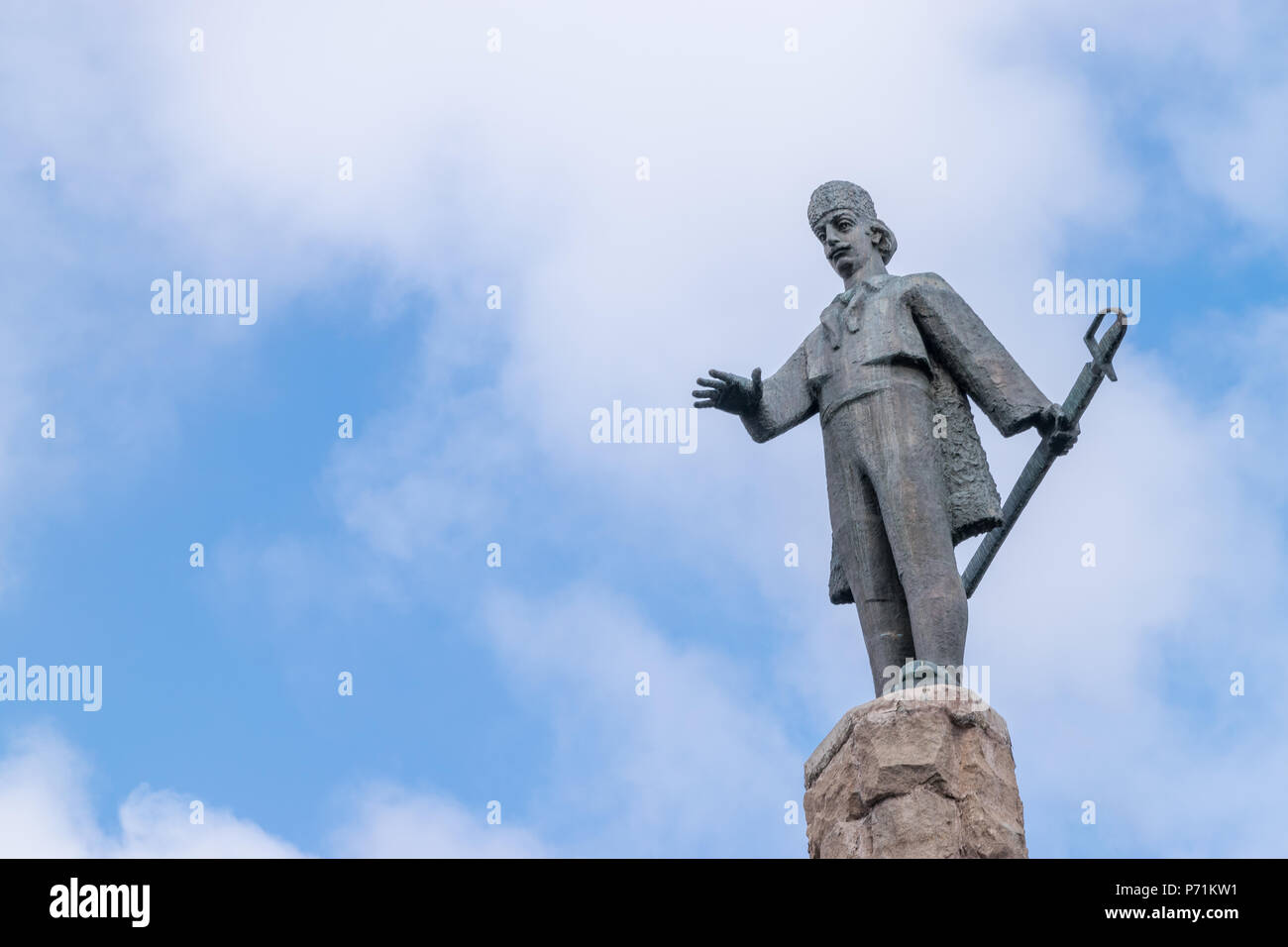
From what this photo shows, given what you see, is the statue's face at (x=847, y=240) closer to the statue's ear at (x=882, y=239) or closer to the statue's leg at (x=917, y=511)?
the statue's ear at (x=882, y=239)

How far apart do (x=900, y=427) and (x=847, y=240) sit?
148 centimetres

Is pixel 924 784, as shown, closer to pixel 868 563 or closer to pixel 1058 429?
pixel 868 563

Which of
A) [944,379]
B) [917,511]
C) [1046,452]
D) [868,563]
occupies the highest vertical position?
[944,379]

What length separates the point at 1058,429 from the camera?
11.2 m

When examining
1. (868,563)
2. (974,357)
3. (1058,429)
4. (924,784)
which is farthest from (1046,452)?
(924,784)

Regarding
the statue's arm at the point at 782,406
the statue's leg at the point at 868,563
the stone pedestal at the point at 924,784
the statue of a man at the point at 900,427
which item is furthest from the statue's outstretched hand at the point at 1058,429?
the stone pedestal at the point at 924,784

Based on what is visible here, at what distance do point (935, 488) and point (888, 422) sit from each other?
0.45 m

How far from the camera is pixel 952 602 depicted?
35.2 ft

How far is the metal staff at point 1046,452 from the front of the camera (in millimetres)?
11133

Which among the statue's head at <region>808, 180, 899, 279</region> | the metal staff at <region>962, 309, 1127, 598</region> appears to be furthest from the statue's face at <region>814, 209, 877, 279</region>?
the metal staff at <region>962, 309, 1127, 598</region>

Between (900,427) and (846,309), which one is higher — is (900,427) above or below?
below

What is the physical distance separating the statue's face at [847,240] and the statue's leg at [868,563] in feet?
3.70

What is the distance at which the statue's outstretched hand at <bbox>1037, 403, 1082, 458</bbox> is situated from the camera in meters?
11.2
